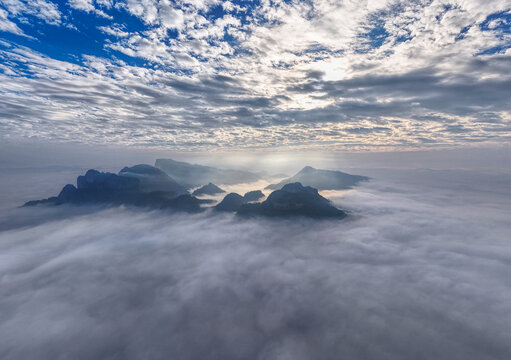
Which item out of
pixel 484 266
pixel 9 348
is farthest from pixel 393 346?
pixel 9 348

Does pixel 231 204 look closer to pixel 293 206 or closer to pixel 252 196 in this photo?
pixel 252 196

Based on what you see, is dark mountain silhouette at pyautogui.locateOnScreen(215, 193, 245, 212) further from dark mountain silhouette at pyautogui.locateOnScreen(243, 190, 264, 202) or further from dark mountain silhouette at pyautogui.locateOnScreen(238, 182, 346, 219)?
dark mountain silhouette at pyautogui.locateOnScreen(238, 182, 346, 219)

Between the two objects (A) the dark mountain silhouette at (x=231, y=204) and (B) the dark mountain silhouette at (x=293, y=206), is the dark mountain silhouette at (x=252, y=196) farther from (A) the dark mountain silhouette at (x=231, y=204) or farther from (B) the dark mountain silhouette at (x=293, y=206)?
(B) the dark mountain silhouette at (x=293, y=206)

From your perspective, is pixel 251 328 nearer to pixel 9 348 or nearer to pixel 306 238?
pixel 9 348

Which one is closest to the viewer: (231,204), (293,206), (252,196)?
(293,206)

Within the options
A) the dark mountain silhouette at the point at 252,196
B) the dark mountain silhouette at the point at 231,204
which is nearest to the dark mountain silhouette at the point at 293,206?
the dark mountain silhouette at the point at 231,204

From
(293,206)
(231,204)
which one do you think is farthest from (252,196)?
(293,206)

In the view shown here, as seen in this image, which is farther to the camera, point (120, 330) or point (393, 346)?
point (120, 330)

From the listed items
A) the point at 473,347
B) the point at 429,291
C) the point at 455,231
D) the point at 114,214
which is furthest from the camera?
the point at 114,214
